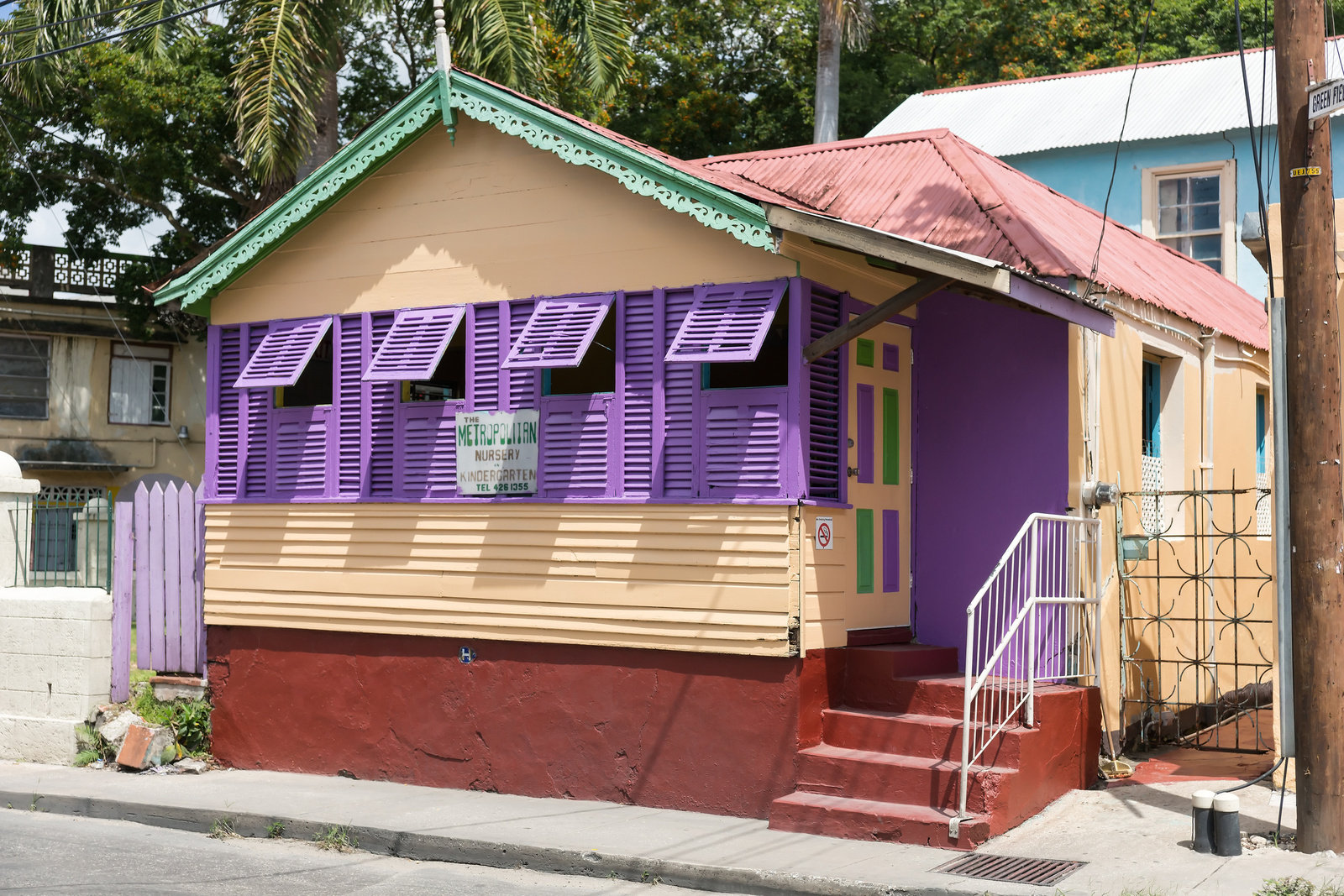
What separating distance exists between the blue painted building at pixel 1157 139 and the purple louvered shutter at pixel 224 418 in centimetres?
1179

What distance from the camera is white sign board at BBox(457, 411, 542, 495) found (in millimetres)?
9945

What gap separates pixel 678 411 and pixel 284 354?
3569 millimetres

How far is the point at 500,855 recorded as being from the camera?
27.1 ft

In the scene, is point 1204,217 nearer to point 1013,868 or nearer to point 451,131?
point 451,131

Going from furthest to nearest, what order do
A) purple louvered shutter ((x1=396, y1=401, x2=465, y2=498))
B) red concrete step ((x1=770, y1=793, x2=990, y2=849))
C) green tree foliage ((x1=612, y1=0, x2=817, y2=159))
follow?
1. green tree foliage ((x1=612, y1=0, x2=817, y2=159))
2. purple louvered shutter ((x1=396, y1=401, x2=465, y2=498))
3. red concrete step ((x1=770, y1=793, x2=990, y2=849))

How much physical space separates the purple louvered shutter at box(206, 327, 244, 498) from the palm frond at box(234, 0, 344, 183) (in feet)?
18.5

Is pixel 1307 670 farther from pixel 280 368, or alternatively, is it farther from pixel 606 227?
pixel 280 368

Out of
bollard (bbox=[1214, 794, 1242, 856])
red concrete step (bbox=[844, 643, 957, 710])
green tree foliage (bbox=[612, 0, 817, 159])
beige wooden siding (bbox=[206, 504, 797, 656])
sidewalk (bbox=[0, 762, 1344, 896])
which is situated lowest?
sidewalk (bbox=[0, 762, 1344, 896])

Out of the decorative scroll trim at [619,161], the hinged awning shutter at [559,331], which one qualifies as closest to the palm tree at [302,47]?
the decorative scroll trim at [619,161]

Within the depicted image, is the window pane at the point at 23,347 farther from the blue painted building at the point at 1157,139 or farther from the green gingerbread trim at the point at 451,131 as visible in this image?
the green gingerbread trim at the point at 451,131

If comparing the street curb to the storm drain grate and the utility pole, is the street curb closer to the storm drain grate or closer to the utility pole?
the storm drain grate

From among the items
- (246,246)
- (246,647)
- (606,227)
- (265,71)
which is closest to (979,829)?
(606,227)

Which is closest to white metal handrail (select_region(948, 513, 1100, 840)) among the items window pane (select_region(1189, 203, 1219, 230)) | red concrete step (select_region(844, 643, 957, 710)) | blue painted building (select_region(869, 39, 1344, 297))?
red concrete step (select_region(844, 643, 957, 710))

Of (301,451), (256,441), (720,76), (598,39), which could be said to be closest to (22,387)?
(720,76)
